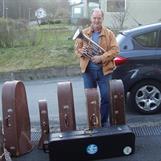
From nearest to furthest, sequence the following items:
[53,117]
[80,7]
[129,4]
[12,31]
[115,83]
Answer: [115,83]
[53,117]
[12,31]
[129,4]
[80,7]

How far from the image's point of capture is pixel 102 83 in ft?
21.8

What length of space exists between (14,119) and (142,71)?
292 centimetres

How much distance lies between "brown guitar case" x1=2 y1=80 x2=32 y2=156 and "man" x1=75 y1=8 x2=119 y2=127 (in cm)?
99

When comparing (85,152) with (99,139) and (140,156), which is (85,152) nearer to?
(99,139)

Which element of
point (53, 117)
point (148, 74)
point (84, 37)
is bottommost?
point (53, 117)

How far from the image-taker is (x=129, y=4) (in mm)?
35781

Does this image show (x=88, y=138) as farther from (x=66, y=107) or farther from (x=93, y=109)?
(x=66, y=107)

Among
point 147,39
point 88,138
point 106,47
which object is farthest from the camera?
point 147,39

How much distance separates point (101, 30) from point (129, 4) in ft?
98.0

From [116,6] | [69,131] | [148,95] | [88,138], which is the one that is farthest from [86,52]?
[116,6]

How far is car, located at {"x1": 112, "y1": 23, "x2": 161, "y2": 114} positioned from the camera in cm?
802

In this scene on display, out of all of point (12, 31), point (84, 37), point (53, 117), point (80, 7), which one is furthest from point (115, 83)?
point (80, 7)

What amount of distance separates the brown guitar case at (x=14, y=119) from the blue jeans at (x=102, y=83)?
1.01 meters

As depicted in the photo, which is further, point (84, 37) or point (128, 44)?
point (128, 44)
